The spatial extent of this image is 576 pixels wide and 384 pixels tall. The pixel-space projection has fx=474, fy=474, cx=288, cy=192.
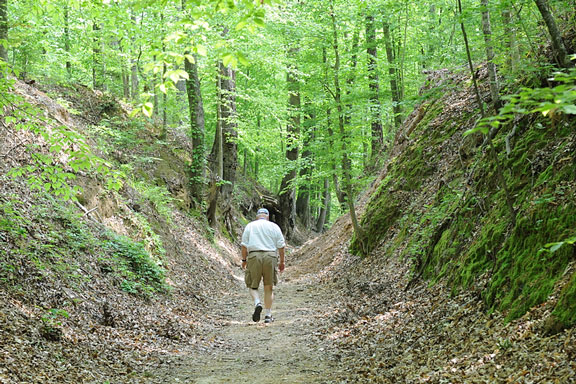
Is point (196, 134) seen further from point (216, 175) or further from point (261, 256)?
point (261, 256)

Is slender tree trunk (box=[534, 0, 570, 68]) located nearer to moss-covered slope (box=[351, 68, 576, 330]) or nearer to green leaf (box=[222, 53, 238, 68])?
moss-covered slope (box=[351, 68, 576, 330])

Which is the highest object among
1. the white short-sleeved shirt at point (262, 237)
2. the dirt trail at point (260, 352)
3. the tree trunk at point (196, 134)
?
the tree trunk at point (196, 134)

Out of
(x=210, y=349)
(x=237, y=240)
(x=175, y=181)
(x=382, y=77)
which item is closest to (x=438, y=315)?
(x=210, y=349)

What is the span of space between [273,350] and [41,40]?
12.8 meters

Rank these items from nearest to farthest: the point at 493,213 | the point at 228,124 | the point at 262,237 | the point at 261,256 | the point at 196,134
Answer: the point at 493,213, the point at 261,256, the point at 262,237, the point at 196,134, the point at 228,124

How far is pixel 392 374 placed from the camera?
16.2ft

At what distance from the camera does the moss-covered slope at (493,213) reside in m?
4.75

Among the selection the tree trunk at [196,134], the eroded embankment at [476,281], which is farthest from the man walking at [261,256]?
the tree trunk at [196,134]

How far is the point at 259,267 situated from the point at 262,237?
1.88 feet

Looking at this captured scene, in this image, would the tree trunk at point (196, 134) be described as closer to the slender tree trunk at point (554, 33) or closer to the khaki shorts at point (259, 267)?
the khaki shorts at point (259, 267)

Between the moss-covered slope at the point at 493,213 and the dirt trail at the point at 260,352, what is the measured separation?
2.14 meters

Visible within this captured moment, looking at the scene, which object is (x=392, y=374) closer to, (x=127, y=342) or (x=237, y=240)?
(x=127, y=342)

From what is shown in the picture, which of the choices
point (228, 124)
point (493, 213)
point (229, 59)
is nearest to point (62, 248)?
point (229, 59)

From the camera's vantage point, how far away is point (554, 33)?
19.5 ft
